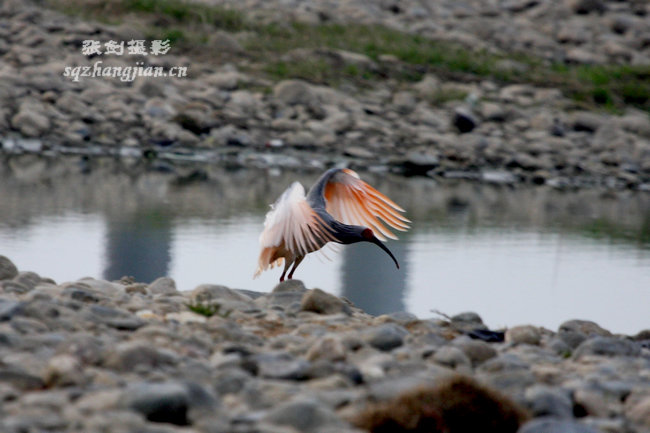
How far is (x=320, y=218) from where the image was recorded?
556 cm

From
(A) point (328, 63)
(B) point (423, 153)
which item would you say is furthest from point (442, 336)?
(A) point (328, 63)

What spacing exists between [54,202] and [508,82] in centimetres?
1142

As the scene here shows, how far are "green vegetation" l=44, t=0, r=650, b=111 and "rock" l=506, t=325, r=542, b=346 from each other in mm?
12982

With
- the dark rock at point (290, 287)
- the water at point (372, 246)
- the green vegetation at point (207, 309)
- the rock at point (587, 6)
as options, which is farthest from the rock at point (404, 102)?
the green vegetation at point (207, 309)

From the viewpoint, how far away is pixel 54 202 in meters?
10.1

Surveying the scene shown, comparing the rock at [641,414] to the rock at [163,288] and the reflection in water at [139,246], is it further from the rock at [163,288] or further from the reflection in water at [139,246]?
the reflection in water at [139,246]

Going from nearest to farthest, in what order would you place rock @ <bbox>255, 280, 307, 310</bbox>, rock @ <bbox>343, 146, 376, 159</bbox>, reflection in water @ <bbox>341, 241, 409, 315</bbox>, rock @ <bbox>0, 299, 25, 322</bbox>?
1. rock @ <bbox>0, 299, 25, 322</bbox>
2. rock @ <bbox>255, 280, 307, 310</bbox>
3. reflection in water @ <bbox>341, 241, 409, 315</bbox>
4. rock @ <bbox>343, 146, 376, 159</bbox>

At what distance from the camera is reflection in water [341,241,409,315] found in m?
6.91

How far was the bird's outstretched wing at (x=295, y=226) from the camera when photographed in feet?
17.7

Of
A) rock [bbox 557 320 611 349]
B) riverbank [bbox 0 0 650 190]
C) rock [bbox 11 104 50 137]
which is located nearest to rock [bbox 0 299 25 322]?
rock [bbox 557 320 611 349]

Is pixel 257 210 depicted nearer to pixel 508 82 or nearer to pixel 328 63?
pixel 328 63

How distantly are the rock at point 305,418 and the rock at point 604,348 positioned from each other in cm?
177

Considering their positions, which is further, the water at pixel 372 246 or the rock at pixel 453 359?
the water at pixel 372 246

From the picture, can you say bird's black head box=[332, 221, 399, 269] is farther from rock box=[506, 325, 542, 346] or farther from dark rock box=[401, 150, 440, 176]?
dark rock box=[401, 150, 440, 176]
